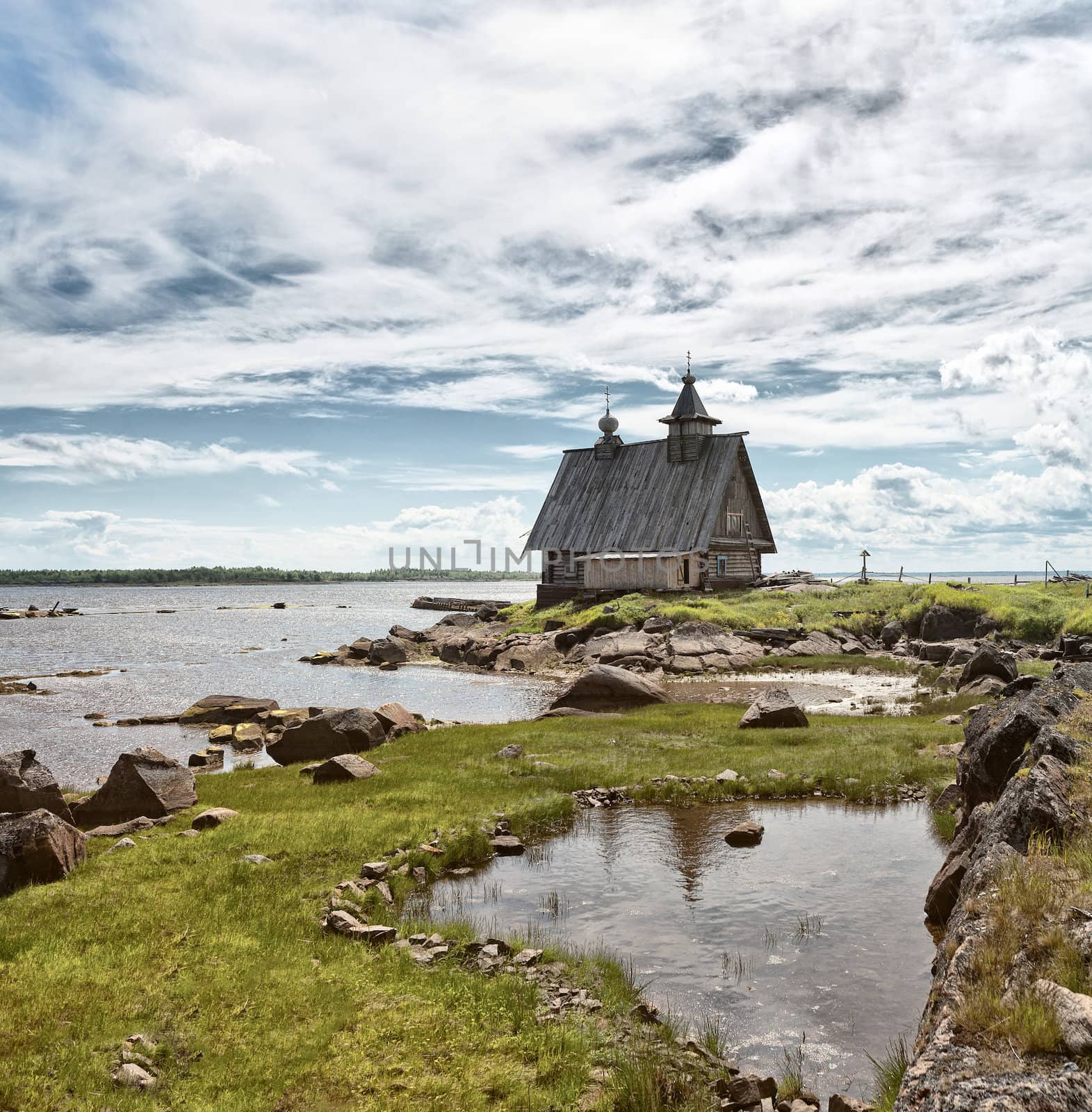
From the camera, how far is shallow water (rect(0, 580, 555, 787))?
27.1m

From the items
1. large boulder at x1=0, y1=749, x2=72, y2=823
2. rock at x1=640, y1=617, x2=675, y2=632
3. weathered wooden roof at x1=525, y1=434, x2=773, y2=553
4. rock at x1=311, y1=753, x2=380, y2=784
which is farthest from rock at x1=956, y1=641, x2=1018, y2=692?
weathered wooden roof at x1=525, y1=434, x2=773, y2=553

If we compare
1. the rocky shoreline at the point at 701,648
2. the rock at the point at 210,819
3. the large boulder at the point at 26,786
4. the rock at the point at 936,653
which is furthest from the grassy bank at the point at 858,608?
the large boulder at the point at 26,786

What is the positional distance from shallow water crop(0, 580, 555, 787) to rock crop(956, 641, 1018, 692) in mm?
14672

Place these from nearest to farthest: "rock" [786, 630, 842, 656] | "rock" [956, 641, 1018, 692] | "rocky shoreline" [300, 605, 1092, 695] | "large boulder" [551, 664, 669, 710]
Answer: "rock" [956, 641, 1018, 692], "large boulder" [551, 664, 669, 710], "rocky shoreline" [300, 605, 1092, 695], "rock" [786, 630, 842, 656]

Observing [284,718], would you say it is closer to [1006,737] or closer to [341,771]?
[341,771]

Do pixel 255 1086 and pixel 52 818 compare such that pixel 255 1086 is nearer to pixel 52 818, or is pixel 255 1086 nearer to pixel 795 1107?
pixel 795 1107

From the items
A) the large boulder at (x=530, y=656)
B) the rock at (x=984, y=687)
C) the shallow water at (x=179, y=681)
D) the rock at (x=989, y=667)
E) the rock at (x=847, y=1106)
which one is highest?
the rock at (x=989, y=667)

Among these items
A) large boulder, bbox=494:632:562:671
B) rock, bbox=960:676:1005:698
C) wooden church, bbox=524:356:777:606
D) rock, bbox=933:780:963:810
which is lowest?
large boulder, bbox=494:632:562:671

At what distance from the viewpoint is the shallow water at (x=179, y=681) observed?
27.1 m

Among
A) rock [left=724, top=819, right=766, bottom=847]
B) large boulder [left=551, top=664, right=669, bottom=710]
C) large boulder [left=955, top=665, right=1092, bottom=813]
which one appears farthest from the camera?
large boulder [left=551, top=664, right=669, bottom=710]

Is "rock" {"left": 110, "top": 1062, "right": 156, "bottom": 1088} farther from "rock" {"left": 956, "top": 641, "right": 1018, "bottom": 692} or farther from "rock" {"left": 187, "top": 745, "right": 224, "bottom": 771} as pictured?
"rock" {"left": 956, "top": 641, "right": 1018, "bottom": 692}

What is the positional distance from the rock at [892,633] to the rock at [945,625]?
1.08m

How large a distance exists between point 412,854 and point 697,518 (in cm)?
4506

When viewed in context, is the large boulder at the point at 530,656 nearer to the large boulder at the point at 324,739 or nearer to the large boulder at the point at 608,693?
the large boulder at the point at 608,693
